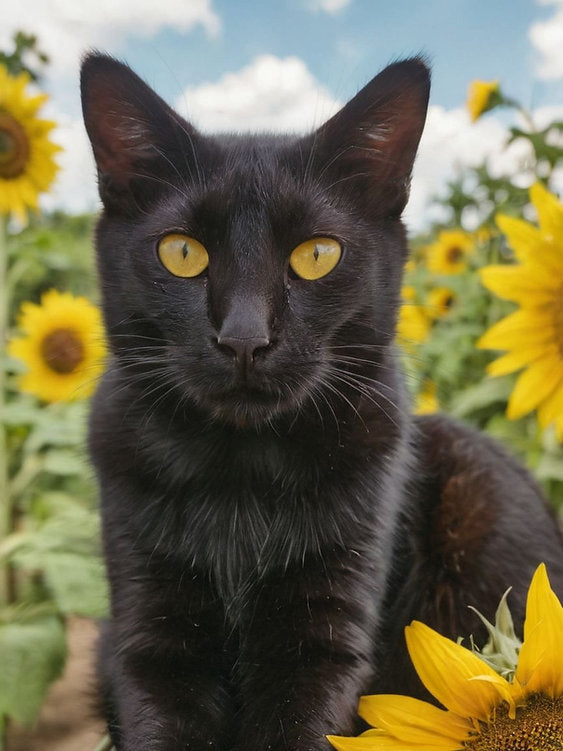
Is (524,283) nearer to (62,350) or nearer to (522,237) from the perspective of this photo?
(522,237)

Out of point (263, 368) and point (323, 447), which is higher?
point (263, 368)

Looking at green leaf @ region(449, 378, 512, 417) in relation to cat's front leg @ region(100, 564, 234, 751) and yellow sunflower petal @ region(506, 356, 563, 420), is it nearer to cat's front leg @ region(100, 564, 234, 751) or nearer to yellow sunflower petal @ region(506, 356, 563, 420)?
yellow sunflower petal @ region(506, 356, 563, 420)

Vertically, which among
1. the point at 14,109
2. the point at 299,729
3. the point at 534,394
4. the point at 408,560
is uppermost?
the point at 14,109

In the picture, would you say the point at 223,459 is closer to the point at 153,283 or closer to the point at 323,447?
the point at 323,447

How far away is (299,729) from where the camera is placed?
3.13ft

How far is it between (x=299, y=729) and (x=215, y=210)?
2.19 feet

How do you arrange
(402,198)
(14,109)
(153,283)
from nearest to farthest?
(153,283) → (402,198) → (14,109)

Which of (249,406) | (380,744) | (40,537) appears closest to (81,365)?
(40,537)

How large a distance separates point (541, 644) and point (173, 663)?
1.62 ft

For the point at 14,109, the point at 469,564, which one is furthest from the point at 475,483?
the point at 14,109

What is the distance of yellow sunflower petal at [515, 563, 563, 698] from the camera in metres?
0.78

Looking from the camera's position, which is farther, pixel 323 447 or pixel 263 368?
pixel 323 447

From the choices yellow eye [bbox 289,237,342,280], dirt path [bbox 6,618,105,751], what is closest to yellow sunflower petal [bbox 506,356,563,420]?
yellow eye [bbox 289,237,342,280]

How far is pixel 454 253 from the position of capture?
9.39 ft
